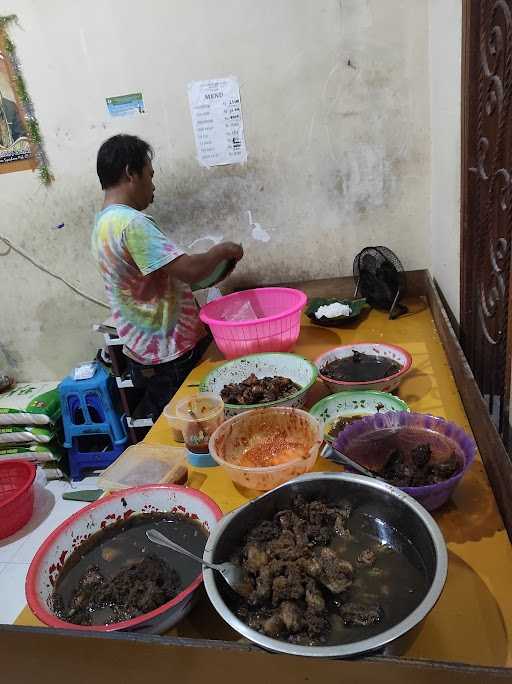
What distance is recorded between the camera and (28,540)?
8.92 feet

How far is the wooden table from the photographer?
2.73 ft

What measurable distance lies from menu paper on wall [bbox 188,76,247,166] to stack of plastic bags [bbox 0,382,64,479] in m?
1.74

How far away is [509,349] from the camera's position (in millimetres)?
1095

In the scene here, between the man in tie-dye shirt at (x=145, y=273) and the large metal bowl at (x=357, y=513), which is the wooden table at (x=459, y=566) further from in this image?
the man in tie-dye shirt at (x=145, y=273)

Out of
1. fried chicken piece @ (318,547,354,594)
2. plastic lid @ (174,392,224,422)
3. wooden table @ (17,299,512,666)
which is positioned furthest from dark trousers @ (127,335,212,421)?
fried chicken piece @ (318,547,354,594)

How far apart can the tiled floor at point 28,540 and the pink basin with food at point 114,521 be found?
4.92 feet

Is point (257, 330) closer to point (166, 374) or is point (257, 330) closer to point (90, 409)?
point (166, 374)

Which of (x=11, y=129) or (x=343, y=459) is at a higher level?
(x=11, y=129)

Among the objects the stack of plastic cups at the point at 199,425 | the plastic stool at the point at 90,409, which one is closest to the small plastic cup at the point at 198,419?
the stack of plastic cups at the point at 199,425

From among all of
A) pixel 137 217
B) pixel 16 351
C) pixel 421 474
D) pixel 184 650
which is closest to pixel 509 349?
pixel 421 474

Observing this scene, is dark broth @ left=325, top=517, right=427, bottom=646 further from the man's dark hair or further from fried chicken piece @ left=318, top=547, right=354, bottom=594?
the man's dark hair

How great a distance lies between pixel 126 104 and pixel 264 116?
699mm

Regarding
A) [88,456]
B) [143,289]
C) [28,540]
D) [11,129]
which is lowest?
[28,540]

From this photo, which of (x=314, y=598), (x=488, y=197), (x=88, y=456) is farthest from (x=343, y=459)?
(x=88, y=456)
